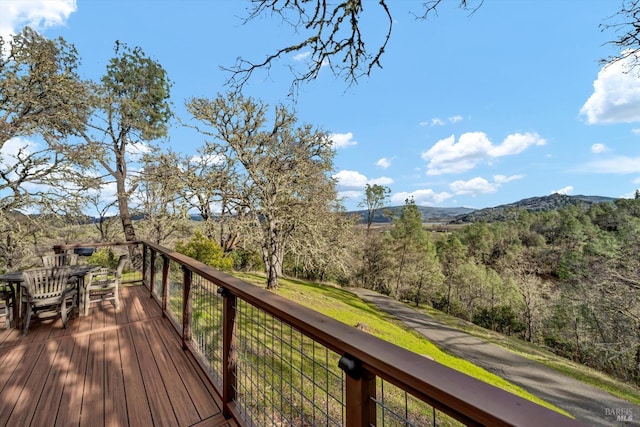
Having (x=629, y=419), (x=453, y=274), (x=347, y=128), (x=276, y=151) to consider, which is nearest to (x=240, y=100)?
(x=276, y=151)

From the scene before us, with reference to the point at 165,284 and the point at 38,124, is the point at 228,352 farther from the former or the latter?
the point at 38,124

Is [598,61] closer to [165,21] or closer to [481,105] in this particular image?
Result: [165,21]

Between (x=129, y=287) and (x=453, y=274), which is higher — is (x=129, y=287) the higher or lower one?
the higher one

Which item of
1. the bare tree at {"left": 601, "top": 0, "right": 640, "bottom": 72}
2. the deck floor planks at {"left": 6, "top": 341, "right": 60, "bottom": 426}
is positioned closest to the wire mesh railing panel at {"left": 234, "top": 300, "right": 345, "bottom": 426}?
the deck floor planks at {"left": 6, "top": 341, "right": 60, "bottom": 426}

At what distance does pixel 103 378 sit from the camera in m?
2.39

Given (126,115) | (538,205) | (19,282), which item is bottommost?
(19,282)

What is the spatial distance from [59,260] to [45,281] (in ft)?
7.16

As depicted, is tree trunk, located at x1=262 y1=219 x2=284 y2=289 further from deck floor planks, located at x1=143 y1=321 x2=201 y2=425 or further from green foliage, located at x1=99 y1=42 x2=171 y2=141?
green foliage, located at x1=99 y1=42 x2=171 y2=141

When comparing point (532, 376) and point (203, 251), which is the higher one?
Answer: point (203, 251)

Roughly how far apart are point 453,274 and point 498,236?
1323cm

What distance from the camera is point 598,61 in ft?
12.6

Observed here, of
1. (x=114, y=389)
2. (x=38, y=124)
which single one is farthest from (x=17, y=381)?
(x=38, y=124)

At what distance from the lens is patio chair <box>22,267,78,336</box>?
10.7 feet

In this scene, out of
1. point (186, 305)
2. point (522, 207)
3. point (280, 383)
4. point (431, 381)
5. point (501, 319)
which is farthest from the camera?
point (522, 207)
